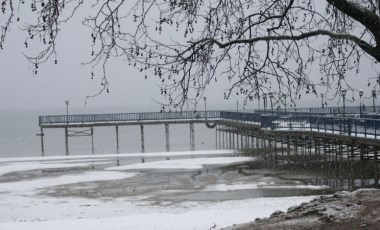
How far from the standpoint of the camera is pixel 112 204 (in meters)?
23.5

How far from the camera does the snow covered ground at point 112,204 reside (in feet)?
58.4

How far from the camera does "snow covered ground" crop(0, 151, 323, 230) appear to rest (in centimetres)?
1780

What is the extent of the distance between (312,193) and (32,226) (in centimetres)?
1235

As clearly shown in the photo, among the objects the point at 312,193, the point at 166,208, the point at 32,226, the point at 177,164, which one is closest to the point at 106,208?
the point at 166,208

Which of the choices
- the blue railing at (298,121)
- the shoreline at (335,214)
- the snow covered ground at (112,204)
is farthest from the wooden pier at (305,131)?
the snow covered ground at (112,204)

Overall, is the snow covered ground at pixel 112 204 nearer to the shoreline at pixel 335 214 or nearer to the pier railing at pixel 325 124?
the pier railing at pixel 325 124

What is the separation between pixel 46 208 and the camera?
2303 cm

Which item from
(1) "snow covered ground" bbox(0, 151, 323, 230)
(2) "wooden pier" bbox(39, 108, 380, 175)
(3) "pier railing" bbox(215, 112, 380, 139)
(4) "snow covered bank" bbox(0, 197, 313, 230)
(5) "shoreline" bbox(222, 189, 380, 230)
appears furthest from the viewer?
(2) "wooden pier" bbox(39, 108, 380, 175)

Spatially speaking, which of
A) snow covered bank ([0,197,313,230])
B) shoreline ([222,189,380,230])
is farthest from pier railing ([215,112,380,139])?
shoreline ([222,189,380,230])

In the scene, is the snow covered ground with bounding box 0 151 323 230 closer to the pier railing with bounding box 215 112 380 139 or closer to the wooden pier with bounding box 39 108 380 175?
the wooden pier with bounding box 39 108 380 175

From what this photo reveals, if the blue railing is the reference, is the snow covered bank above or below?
below

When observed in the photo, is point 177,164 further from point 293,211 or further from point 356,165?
point 293,211

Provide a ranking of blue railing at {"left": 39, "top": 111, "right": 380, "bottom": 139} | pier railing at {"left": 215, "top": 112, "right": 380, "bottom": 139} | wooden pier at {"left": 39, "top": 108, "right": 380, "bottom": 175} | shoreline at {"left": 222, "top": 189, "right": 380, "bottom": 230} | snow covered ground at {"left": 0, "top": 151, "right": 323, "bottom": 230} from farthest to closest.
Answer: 1. wooden pier at {"left": 39, "top": 108, "right": 380, "bottom": 175}
2. blue railing at {"left": 39, "top": 111, "right": 380, "bottom": 139}
3. pier railing at {"left": 215, "top": 112, "right": 380, "bottom": 139}
4. snow covered ground at {"left": 0, "top": 151, "right": 323, "bottom": 230}
5. shoreline at {"left": 222, "top": 189, "right": 380, "bottom": 230}

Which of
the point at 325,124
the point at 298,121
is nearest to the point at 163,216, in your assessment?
the point at 325,124
